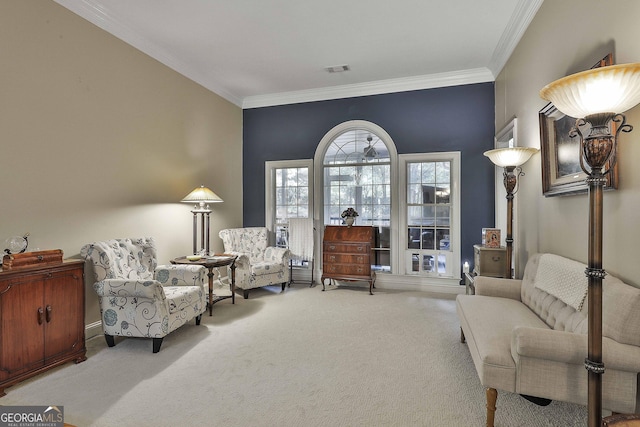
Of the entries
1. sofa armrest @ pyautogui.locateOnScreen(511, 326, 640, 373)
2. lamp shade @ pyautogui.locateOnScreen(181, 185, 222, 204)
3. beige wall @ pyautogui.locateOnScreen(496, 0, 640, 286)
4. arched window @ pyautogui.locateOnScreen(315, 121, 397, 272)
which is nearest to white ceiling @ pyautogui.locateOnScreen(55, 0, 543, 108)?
beige wall @ pyautogui.locateOnScreen(496, 0, 640, 286)

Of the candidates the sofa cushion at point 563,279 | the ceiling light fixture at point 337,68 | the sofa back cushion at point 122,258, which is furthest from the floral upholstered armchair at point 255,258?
the sofa cushion at point 563,279

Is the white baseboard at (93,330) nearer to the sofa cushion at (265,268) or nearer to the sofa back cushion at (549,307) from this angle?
the sofa cushion at (265,268)

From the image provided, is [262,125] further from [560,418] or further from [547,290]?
[560,418]

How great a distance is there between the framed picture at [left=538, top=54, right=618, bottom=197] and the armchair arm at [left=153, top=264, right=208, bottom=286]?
3.50 m

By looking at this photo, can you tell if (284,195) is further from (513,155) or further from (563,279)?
(563,279)

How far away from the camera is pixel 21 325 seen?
95.0 inches

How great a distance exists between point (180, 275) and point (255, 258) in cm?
190

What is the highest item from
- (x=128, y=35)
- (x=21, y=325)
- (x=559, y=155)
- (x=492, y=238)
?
(x=128, y=35)

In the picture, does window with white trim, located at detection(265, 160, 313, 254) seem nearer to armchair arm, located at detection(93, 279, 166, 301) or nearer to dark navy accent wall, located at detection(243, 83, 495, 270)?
dark navy accent wall, located at detection(243, 83, 495, 270)

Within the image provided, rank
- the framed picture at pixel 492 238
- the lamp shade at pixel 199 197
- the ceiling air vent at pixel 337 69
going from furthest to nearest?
the ceiling air vent at pixel 337 69 < the lamp shade at pixel 199 197 < the framed picture at pixel 492 238

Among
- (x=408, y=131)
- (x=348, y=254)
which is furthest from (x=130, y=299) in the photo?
(x=408, y=131)

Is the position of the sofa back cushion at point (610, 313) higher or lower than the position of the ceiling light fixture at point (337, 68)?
lower

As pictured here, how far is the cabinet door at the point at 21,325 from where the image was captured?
231 centimetres

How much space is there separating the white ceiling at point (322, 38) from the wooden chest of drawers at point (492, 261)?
2.44 m
